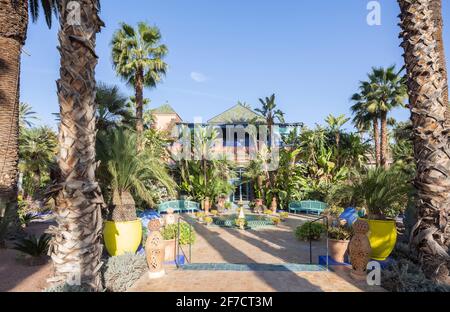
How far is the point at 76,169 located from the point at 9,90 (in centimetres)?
787

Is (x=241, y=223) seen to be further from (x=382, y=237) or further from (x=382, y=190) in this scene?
(x=382, y=190)

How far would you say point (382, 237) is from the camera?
668 centimetres

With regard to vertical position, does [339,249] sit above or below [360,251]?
below

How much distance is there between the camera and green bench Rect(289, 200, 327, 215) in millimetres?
17359

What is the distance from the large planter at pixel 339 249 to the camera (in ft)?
22.7

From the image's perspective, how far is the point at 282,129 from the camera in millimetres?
26750

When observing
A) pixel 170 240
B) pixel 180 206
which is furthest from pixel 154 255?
pixel 180 206

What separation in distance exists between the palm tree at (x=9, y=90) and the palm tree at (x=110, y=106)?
3.01 m

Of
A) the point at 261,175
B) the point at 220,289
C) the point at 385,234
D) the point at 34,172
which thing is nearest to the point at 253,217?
the point at 261,175

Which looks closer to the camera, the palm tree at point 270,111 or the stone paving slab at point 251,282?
the stone paving slab at point 251,282

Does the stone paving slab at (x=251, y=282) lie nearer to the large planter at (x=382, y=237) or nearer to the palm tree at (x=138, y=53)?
the large planter at (x=382, y=237)

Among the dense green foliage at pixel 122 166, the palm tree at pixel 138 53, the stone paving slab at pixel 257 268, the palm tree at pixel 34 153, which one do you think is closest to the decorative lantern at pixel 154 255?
the stone paving slab at pixel 257 268

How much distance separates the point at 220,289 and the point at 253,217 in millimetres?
11271
